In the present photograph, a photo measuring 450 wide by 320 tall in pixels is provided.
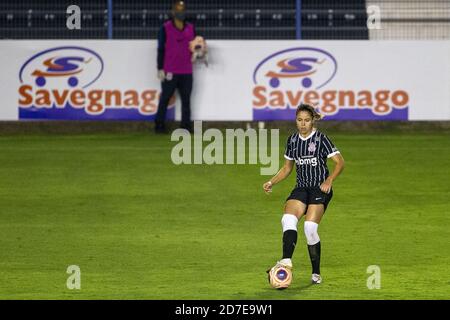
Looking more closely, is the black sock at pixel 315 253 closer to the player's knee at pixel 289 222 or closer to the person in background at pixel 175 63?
the player's knee at pixel 289 222

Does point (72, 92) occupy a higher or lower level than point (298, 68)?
lower

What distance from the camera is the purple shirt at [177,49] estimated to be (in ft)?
84.3

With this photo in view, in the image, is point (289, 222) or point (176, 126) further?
point (176, 126)

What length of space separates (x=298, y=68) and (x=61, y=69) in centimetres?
461

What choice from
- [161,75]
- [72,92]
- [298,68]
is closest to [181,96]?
[161,75]

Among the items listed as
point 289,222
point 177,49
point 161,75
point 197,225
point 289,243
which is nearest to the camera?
point 289,243

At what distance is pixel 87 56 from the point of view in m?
26.0

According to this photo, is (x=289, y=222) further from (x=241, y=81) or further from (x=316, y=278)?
(x=241, y=81)

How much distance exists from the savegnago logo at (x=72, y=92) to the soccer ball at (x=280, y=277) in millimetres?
14699

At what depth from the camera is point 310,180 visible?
12.0 m

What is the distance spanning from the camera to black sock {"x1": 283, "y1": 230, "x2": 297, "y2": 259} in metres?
11.7

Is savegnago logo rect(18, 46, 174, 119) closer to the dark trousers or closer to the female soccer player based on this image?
the dark trousers

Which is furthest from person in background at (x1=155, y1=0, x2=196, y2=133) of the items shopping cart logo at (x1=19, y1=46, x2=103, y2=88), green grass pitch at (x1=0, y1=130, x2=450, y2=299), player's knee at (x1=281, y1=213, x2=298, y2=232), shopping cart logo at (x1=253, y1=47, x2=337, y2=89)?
player's knee at (x1=281, y1=213, x2=298, y2=232)

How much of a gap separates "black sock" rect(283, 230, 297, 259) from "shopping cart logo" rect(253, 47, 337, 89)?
1436 centimetres
